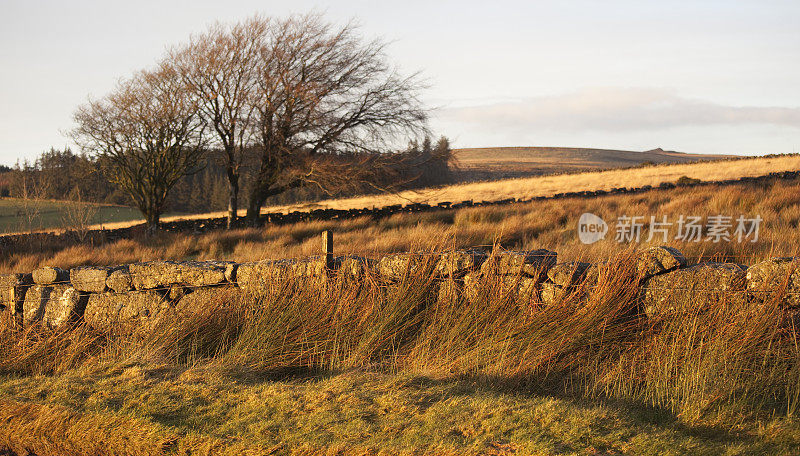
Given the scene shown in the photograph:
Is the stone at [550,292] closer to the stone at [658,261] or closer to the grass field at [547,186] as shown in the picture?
the stone at [658,261]

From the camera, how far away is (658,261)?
5.50 metres

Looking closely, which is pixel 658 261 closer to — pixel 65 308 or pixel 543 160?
pixel 65 308

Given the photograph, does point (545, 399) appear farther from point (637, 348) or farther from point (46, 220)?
point (46, 220)

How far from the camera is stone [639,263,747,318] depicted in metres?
5.19

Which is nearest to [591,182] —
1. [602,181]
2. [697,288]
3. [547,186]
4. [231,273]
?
[602,181]

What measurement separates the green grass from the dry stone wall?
1.19 m

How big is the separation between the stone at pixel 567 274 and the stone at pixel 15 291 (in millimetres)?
6464

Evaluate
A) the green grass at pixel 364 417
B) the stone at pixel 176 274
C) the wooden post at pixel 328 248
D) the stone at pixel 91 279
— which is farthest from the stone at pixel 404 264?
the stone at pixel 91 279

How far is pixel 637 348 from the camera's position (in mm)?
5191

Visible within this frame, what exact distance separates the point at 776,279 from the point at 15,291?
27.5 feet

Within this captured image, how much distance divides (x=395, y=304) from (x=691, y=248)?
673cm

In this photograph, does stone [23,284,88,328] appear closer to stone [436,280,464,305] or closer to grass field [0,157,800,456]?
grass field [0,157,800,456]

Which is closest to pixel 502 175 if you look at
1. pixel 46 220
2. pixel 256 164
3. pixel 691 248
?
pixel 46 220

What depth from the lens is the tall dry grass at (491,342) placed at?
4703 millimetres
